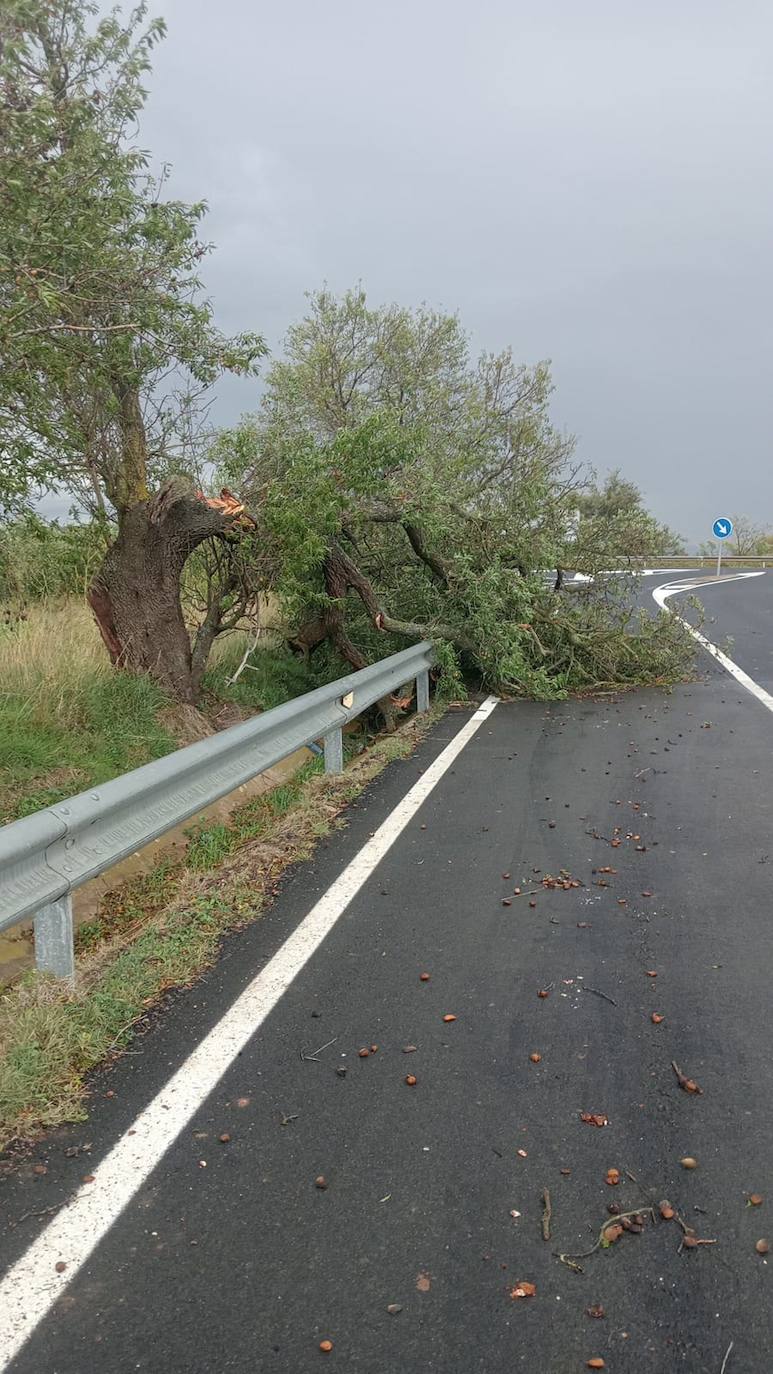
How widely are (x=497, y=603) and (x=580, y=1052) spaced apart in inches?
299

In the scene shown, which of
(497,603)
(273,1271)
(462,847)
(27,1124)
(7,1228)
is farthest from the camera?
(497,603)

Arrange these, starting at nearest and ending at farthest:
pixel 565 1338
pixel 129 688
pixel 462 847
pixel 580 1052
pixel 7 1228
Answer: pixel 565 1338 < pixel 7 1228 < pixel 580 1052 < pixel 462 847 < pixel 129 688

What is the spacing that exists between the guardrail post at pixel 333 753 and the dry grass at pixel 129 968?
75 centimetres

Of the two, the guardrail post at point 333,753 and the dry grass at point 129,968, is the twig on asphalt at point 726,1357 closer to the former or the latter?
the dry grass at point 129,968

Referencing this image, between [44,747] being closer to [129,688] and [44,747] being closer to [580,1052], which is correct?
[129,688]

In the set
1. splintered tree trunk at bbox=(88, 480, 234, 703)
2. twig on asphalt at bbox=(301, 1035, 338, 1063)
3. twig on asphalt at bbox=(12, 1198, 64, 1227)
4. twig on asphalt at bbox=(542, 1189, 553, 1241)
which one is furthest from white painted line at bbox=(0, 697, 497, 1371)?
splintered tree trunk at bbox=(88, 480, 234, 703)

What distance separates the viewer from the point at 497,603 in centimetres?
1070

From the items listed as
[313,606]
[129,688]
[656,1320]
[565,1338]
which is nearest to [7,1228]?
[565,1338]

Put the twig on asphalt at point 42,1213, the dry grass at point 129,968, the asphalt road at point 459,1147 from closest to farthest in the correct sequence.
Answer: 1. the asphalt road at point 459,1147
2. the twig on asphalt at point 42,1213
3. the dry grass at point 129,968

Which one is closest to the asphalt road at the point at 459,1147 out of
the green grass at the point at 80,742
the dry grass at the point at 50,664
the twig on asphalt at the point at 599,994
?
the twig on asphalt at the point at 599,994

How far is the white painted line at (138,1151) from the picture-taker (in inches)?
92.7

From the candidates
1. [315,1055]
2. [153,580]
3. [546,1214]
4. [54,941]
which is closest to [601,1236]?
[546,1214]

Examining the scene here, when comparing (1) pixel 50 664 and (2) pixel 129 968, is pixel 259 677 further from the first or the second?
(2) pixel 129 968

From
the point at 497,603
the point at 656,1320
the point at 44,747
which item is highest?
the point at 497,603
